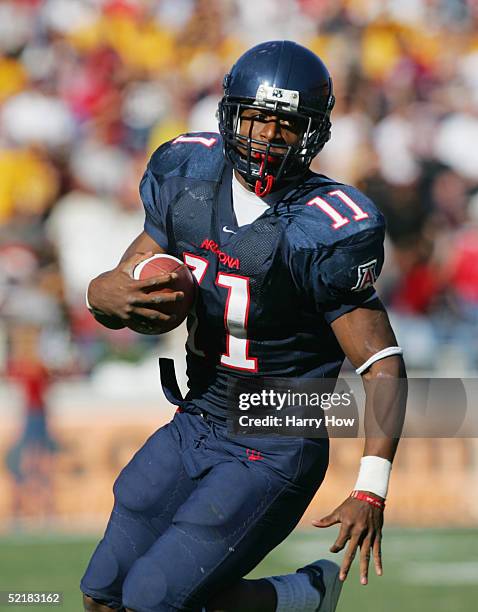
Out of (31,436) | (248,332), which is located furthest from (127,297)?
(31,436)

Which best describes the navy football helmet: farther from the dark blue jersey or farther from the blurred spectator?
the blurred spectator

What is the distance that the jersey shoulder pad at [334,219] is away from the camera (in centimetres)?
306

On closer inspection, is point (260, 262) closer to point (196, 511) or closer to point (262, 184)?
point (262, 184)

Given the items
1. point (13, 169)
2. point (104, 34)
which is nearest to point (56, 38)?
point (104, 34)

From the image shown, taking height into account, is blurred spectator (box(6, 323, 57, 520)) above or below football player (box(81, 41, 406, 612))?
below

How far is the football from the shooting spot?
3102 millimetres

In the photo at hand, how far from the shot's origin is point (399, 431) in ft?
10.2

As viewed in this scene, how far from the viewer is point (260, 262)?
312 cm

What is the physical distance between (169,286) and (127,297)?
116 millimetres

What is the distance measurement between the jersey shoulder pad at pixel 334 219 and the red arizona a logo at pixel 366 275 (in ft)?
0.25

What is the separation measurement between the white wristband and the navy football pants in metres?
0.23

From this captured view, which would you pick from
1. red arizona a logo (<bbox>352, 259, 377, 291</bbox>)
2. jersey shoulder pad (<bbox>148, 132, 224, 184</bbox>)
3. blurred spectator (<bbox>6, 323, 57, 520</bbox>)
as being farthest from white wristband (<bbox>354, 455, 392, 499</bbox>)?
blurred spectator (<bbox>6, 323, 57, 520</bbox>)

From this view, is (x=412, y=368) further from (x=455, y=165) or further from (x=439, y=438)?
(x=455, y=165)

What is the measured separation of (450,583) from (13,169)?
4.23 m
